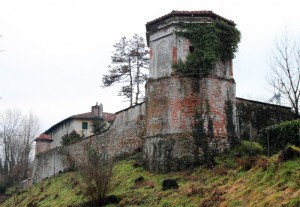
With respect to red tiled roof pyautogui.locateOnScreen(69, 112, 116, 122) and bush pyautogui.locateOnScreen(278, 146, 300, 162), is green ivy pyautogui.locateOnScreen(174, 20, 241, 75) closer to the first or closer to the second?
bush pyautogui.locateOnScreen(278, 146, 300, 162)

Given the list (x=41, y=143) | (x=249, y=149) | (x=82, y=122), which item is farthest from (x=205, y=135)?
(x=41, y=143)

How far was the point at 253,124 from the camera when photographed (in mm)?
26812

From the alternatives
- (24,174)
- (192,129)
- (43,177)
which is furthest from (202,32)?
(24,174)

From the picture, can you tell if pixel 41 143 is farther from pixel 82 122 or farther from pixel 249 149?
pixel 249 149

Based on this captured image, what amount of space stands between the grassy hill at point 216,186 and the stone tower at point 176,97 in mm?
1072

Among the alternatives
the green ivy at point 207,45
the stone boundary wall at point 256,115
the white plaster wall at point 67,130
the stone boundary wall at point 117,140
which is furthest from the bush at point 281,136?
the white plaster wall at point 67,130

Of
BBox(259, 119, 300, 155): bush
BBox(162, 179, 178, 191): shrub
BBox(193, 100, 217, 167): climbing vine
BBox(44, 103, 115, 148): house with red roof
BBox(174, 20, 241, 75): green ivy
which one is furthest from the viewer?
BBox(44, 103, 115, 148): house with red roof

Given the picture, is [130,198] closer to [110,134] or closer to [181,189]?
[181,189]

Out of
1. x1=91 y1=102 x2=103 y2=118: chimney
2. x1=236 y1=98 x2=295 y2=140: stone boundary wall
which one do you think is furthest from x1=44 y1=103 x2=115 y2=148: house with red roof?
x1=236 y1=98 x2=295 y2=140: stone boundary wall

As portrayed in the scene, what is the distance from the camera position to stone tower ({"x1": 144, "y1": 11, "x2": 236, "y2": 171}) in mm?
22500

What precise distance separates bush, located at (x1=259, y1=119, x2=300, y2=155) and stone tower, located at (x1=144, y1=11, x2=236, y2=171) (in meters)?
2.72

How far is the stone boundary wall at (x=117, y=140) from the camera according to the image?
1125 inches

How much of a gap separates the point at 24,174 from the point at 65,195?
2724cm

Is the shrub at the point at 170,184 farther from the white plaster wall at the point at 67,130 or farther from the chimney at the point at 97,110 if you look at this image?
the chimney at the point at 97,110
